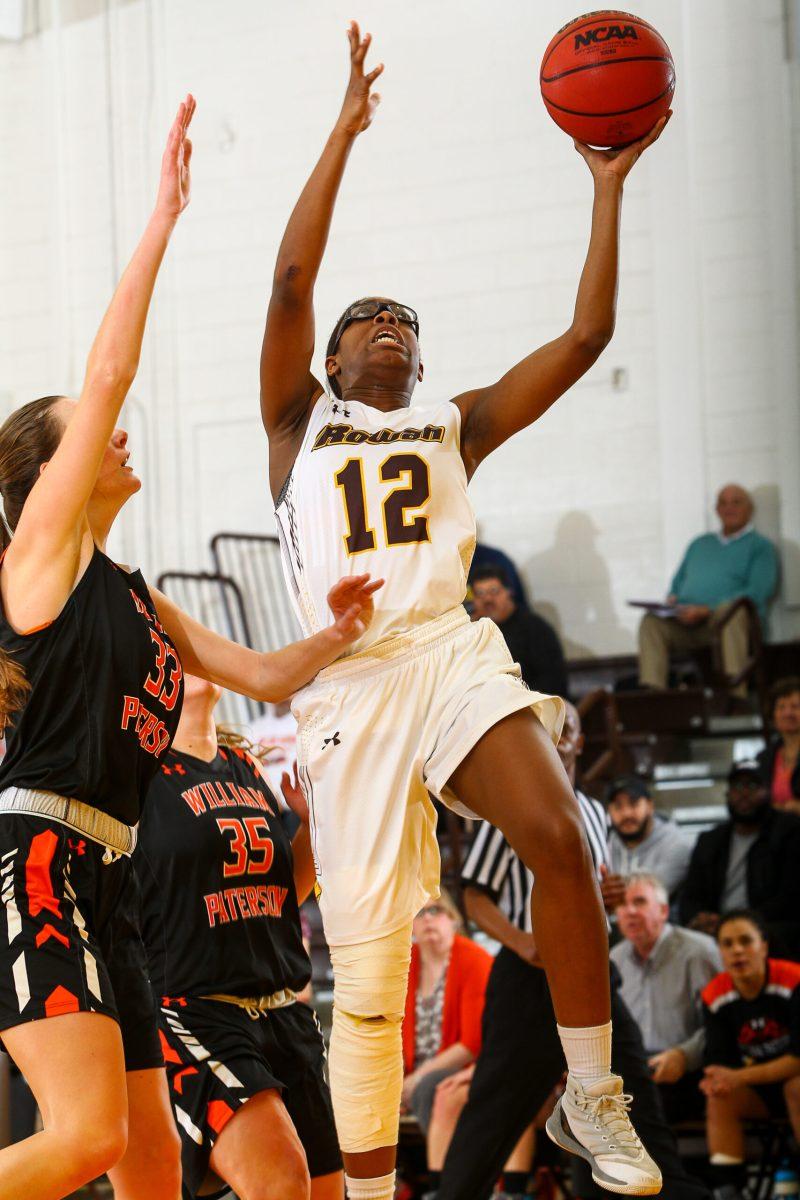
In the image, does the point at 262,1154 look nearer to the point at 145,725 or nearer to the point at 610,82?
the point at 145,725

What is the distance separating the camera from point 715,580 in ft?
34.6

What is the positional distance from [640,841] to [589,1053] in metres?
4.81

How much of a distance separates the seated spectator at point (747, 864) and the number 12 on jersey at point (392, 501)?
4.28 metres

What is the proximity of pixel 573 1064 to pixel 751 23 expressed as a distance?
374 inches

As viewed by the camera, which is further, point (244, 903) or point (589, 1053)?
point (244, 903)

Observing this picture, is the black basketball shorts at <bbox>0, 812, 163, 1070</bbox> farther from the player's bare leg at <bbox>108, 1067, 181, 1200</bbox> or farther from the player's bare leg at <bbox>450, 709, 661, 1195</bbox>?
the player's bare leg at <bbox>450, 709, 661, 1195</bbox>

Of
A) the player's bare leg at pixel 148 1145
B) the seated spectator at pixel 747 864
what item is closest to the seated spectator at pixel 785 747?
the seated spectator at pixel 747 864

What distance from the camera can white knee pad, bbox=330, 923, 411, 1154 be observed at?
336 cm

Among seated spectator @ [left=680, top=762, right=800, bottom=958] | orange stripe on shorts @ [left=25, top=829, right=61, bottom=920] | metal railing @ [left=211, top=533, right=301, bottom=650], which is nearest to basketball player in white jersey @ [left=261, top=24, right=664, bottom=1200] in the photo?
orange stripe on shorts @ [left=25, top=829, right=61, bottom=920]

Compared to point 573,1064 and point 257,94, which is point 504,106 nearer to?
point 257,94

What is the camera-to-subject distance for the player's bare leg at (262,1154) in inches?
138

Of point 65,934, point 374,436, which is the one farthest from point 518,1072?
point 65,934

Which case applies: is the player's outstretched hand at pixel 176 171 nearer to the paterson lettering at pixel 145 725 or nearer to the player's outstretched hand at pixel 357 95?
the player's outstretched hand at pixel 357 95

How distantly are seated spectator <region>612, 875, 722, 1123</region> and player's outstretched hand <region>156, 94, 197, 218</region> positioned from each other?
174 inches
